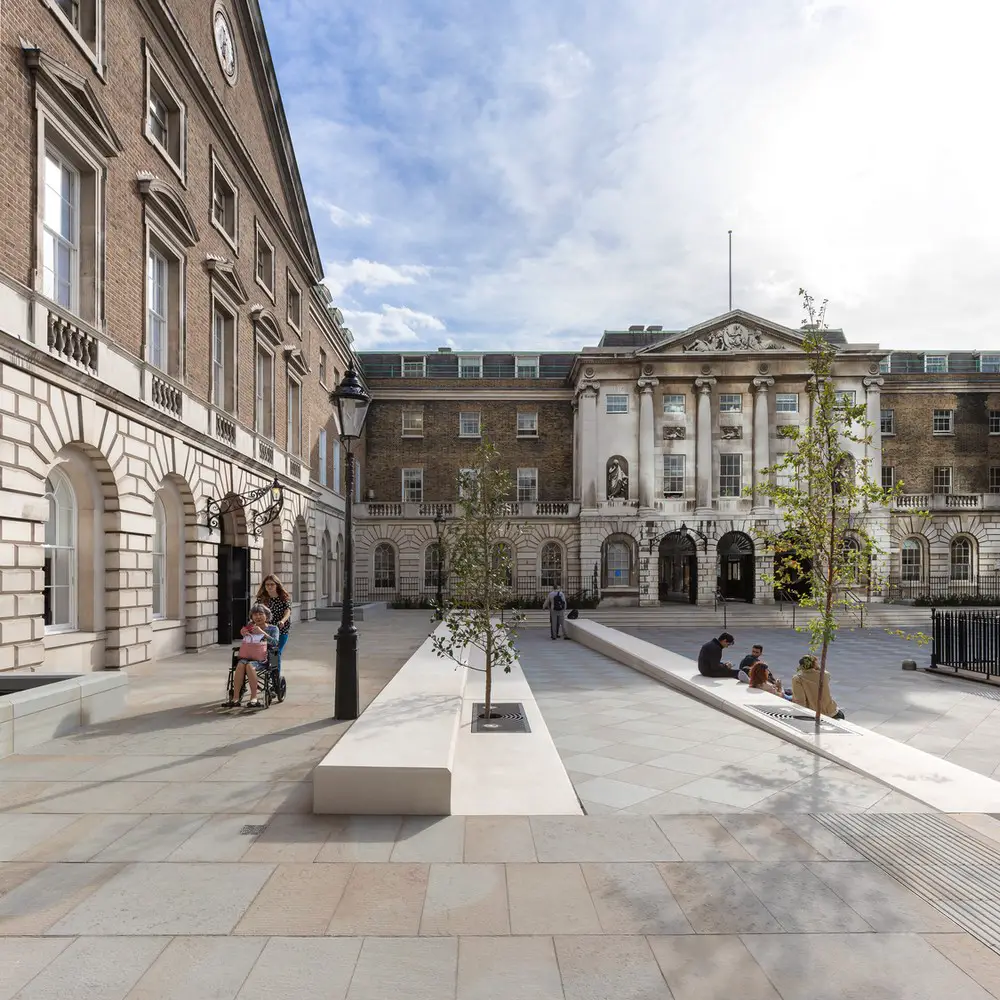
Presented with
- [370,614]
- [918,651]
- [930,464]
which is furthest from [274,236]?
[930,464]

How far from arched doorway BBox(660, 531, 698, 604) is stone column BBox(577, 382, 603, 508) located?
15.8ft

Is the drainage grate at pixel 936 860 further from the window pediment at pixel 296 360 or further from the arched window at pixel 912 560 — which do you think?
the arched window at pixel 912 560

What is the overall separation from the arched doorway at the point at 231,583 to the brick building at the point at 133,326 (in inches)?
2.2

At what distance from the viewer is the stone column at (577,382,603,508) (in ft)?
123

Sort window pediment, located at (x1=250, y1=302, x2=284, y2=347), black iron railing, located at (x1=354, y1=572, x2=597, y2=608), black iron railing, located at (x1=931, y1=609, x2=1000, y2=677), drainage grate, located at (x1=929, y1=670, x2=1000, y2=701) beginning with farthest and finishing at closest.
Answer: black iron railing, located at (x1=354, y1=572, x2=597, y2=608), window pediment, located at (x1=250, y1=302, x2=284, y2=347), black iron railing, located at (x1=931, y1=609, x2=1000, y2=677), drainage grate, located at (x1=929, y1=670, x2=1000, y2=701)

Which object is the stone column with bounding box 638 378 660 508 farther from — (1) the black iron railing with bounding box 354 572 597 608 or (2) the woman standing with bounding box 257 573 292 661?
(2) the woman standing with bounding box 257 573 292 661

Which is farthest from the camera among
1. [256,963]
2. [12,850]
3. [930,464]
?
[930,464]

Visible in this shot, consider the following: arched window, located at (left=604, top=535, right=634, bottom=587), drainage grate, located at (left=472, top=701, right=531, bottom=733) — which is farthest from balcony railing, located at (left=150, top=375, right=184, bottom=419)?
arched window, located at (left=604, top=535, right=634, bottom=587)

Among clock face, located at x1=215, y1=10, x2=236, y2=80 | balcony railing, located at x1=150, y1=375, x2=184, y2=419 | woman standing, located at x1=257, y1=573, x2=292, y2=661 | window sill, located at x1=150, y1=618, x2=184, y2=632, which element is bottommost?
window sill, located at x1=150, y1=618, x2=184, y2=632

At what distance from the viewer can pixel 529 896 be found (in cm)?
415

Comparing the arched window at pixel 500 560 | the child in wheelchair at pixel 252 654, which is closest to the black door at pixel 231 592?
the child in wheelchair at pixel 252 654

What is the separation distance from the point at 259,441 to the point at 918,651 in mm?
20102

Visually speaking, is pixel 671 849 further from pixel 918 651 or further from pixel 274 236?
pixel 274 236

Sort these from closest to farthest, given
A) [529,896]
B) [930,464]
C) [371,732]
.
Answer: [529,896]
[371,732]
[930,464]
